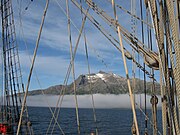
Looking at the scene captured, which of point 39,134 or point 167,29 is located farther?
point 39,134

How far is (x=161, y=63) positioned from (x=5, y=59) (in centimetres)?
1191

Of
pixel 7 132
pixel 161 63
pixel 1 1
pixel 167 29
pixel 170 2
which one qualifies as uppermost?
pixel 1 1

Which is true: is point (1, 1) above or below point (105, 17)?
above

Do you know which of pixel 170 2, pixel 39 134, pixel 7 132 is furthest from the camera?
pixel 39 134

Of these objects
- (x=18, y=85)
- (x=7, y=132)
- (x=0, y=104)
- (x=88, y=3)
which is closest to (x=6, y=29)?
(x=18, y=85)

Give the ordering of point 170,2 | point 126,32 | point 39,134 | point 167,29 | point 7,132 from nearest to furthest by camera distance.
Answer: point 170,2 < point 167,29 < point 126,32 < point 7,132 < point 39,134

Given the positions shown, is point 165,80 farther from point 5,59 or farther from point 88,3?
point 5,59

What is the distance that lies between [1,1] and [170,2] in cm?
1214

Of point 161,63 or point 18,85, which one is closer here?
point 161,63

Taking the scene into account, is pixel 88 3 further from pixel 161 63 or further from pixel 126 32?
pixel 161 63

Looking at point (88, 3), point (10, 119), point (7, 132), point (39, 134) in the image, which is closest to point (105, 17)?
point (88, 3)

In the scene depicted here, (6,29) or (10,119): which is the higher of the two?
(6,29)

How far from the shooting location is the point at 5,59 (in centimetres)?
1452

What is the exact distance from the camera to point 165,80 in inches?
165
